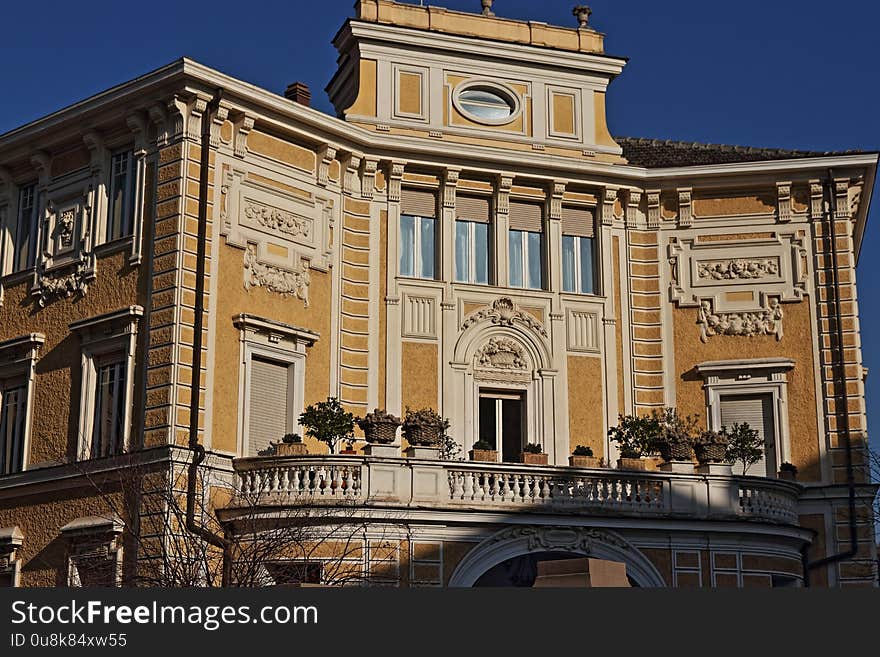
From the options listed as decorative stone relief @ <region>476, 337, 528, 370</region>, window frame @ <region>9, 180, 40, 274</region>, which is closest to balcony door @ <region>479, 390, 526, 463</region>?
decorative stone relief @ <region>476, 337, 528, 370</region>

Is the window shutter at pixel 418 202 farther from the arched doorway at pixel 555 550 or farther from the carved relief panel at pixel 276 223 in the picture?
the arched doorway at pixel 555 550

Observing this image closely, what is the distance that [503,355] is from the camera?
32344 mm

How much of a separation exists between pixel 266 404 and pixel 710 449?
862 centimetres

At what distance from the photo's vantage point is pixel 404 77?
33.3 meters

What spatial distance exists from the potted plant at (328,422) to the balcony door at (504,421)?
408 centimetres

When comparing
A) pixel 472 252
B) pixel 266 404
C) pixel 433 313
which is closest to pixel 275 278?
pixel 266 404

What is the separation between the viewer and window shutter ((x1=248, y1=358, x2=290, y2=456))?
29109 millimetres

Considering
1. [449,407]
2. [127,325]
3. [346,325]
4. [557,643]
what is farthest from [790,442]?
[557,643]

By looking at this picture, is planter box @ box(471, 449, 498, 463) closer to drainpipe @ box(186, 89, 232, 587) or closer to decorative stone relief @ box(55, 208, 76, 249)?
drainpipe @ box(186, 89, 232, 587)

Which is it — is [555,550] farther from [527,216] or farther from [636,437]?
[527,216]

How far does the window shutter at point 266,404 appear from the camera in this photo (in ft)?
95.5

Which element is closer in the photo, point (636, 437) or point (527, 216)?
point (636, 437)

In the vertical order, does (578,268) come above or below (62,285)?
above

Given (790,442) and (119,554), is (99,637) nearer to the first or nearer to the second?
(119,554)
